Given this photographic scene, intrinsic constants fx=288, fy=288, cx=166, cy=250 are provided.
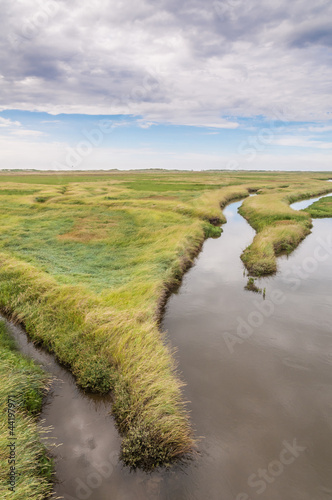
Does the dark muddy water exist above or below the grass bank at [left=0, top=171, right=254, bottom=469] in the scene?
below

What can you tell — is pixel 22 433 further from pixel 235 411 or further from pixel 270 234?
pixel 270 234

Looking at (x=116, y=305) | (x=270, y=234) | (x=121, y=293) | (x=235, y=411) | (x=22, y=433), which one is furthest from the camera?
(x=270, y=234)

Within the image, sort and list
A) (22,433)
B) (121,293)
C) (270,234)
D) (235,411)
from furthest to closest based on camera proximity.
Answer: (270,234), (121,293), (235,411), (22,433)

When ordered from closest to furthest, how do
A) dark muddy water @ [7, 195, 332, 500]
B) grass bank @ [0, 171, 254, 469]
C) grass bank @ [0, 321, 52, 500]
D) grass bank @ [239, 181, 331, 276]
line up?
1. grass bank @ [0, 321, 52, 500]
2. dark muddy water @ [7, 195, 332, 500]
3. grass bank @ [0, 171, 254, 469]
4. grass bank @ [239, 181, 331, 276]

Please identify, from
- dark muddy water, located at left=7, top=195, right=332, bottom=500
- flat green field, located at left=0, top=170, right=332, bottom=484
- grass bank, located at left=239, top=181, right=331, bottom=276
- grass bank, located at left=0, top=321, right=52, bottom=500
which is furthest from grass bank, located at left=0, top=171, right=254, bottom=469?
grass bank, located at left=239, top=181, right=331, bottom=276

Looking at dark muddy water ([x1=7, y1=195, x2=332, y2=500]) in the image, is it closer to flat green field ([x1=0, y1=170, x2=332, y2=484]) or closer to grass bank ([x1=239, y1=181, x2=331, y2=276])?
flat green field ([x1=0, y1=170, x2=332, y2=484])

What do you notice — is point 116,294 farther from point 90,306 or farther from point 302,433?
point 302,433

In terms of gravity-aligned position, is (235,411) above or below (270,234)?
below

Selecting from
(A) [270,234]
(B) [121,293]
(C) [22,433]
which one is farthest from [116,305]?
(A) [270,234]
